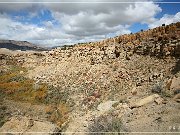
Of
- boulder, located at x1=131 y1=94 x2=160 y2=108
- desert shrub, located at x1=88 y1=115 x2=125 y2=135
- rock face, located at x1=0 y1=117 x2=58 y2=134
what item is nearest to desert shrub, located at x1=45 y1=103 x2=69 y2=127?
rock face, located at x1=0 y1=117 x2=58 y2=134

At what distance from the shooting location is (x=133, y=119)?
10688 mm

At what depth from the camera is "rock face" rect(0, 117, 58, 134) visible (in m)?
11.5

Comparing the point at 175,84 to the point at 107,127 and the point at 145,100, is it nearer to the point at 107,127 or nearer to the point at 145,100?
the point at 145,100

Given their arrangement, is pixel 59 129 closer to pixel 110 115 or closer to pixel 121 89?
pixel 110 115

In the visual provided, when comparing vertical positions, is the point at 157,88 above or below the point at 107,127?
Answer: above

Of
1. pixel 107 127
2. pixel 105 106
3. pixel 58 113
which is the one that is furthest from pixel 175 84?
pixel 58 113

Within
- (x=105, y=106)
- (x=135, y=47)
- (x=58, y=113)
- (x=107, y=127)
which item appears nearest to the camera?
(x=107, y=127)

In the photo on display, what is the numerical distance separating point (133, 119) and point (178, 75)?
4.01m

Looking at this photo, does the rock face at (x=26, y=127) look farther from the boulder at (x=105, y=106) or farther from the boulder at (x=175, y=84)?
the boulder at (x=175, y=84)

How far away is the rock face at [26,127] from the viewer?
11.5 m

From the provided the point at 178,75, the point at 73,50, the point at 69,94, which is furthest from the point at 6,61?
the point at 178,75

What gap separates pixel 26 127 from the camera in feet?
38.3

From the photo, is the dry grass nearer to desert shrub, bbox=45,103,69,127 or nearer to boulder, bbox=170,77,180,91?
desert shrub, bbox=45,103,69,127

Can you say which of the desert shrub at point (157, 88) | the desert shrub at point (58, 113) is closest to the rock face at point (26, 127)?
the desert shrub at point (58, 113)
